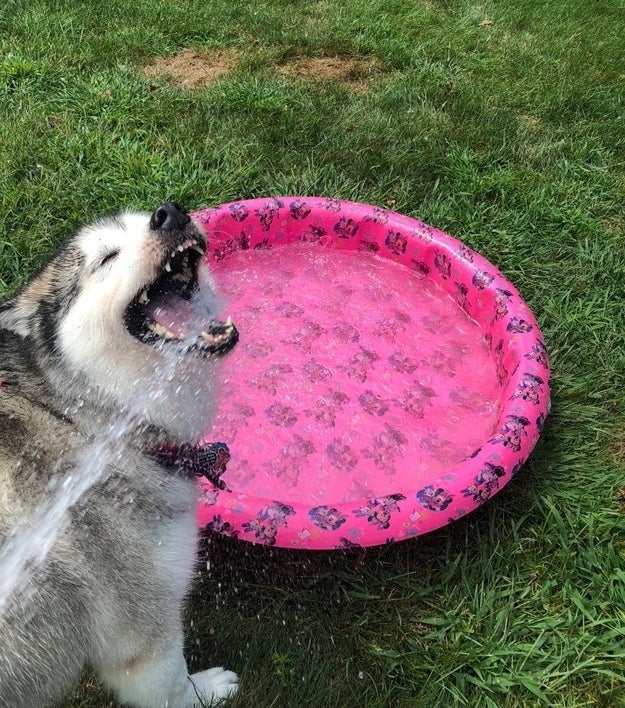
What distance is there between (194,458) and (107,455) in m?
0.32

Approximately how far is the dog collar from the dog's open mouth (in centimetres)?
34

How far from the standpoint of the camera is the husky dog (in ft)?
6.47

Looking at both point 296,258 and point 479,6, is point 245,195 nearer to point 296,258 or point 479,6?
point 296,258

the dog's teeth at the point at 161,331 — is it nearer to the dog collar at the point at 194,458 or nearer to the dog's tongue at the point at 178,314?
the dog's tongue at the point at 178,314

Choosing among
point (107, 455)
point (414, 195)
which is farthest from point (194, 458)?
point (414, 195)

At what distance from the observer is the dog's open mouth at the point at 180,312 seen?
226cm

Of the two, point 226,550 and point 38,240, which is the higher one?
point 38,240

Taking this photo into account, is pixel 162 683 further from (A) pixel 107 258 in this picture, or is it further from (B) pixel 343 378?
(B) pixel 343 378

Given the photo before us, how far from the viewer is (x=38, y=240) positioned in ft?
14.1

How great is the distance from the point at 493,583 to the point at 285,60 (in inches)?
196

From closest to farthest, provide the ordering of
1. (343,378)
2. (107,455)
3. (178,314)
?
(107,455), (178,314), (343,378)

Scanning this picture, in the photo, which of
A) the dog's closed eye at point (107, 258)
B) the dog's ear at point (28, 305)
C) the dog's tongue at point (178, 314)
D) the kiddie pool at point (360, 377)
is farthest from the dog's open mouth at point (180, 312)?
the kiddie pool at point (360, 377)

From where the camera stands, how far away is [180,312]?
8.52 ft

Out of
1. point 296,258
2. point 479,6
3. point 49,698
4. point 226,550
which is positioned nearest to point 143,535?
point 49,698
